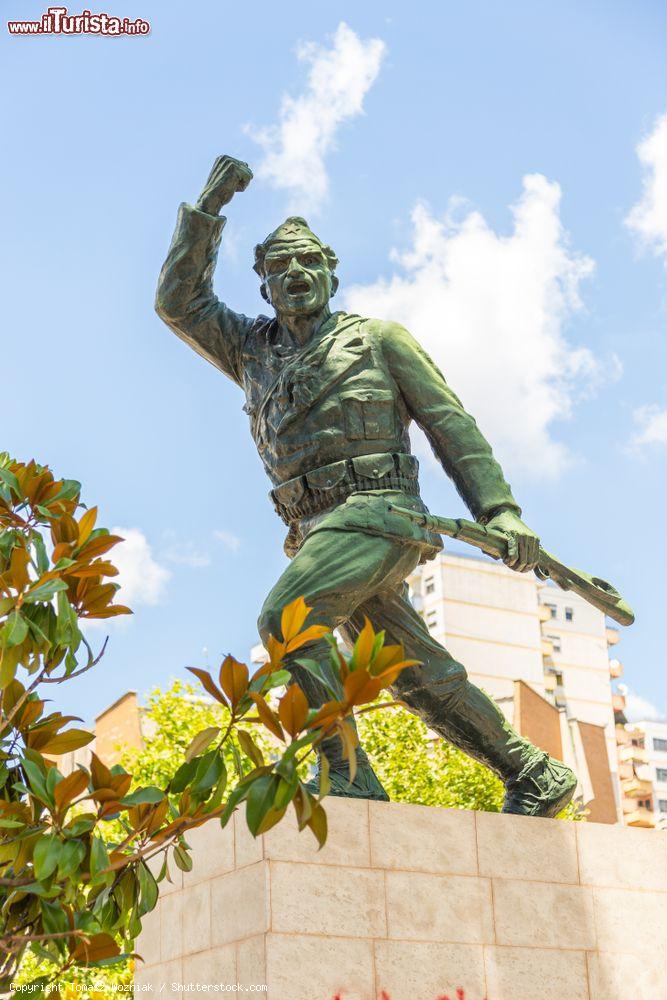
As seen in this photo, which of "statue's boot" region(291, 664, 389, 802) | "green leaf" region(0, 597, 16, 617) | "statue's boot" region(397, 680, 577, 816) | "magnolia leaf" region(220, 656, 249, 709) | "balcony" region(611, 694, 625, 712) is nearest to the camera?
"magnolia leaf" region(220, 656, 249, 709)

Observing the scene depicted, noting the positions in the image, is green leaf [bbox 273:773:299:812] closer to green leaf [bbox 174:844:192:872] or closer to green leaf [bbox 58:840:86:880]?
green leaf [bbox 58:840:86:880]

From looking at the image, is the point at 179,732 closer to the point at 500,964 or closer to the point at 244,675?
the point at 500,964

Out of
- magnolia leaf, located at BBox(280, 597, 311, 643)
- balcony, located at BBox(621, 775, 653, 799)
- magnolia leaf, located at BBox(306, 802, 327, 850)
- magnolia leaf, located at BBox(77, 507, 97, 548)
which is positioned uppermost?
balcony, located at BBox(621, 775, 653, 799)

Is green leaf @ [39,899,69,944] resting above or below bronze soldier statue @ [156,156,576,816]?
below

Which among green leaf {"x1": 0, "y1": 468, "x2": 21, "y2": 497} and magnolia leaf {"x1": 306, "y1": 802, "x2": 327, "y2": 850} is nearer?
magnolia leaf {"x1": 306, "y1": 802, "x2": 327, "y2": 850}

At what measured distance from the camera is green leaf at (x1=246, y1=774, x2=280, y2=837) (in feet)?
8.96

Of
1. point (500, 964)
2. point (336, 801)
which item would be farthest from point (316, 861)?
point (500, 964)

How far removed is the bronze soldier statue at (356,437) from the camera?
5.94 meters

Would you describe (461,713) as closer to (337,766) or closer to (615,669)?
(337,766)

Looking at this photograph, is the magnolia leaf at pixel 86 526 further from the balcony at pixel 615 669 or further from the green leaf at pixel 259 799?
the balcony at pixel 615 669

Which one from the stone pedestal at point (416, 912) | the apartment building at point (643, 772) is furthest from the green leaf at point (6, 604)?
the apartment building at point (643, 772)

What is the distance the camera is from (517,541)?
19.5ft

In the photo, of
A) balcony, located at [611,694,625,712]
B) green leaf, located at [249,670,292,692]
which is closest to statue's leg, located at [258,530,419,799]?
green leaf, located at [249,670,292,692]

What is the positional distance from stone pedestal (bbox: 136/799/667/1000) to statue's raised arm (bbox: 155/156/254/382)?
2.38 meters
